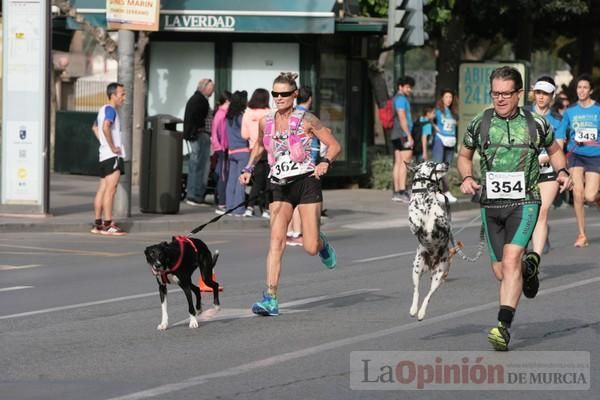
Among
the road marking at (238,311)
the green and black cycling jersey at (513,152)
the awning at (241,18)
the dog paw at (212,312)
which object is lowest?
the road marking at (238,311)

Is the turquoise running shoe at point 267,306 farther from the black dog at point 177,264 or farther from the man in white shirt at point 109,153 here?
the man in white shirt at point 109,153

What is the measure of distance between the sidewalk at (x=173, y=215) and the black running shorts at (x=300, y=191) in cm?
818

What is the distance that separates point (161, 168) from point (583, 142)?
6.81m

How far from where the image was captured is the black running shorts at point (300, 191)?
11.3 metres

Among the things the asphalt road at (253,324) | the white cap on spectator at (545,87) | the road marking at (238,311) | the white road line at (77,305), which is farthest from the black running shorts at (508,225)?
the white cap on spectator at (545,87)

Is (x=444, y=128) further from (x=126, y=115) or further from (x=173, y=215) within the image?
(x=126, y=115)

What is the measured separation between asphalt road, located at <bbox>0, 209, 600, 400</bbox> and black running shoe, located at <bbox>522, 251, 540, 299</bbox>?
0.39 meters

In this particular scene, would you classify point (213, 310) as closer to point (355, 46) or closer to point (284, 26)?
point (284, 26)

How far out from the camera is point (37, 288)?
13375 millimetres

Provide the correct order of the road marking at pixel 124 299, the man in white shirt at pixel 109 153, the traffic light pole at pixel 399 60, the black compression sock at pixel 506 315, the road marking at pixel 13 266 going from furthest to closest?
the traffic light pole at pixel 399 60 < the man in white shirt at pixel 109 153 < the road marking at pixel 13 266 < the road marking at pixel 124 299 < the black compression sock at pixel 506 315

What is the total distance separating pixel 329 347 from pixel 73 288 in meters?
4.22

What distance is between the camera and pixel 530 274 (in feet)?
31.8

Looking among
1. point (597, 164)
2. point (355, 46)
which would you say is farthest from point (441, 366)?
point (355, 46)

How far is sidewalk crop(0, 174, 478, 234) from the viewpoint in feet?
62.9
